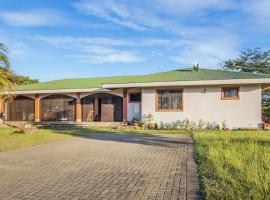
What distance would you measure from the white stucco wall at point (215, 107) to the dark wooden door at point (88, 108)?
6078 millimetres

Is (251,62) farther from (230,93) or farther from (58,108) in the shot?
(58,108)

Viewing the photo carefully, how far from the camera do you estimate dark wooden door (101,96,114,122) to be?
894 inches

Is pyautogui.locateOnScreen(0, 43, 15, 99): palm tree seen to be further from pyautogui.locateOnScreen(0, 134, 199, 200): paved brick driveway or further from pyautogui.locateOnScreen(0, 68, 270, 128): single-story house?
pyautogui.locateOnScreen(0, 68, 270, 128): single-story house

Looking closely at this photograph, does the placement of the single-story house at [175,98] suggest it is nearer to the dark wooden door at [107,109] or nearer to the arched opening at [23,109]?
the dark wooden door at [107,109]

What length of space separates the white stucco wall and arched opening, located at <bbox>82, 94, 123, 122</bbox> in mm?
3783

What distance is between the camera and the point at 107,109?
22859mm

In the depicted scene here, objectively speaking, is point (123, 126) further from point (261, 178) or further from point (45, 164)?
point (261, 178)

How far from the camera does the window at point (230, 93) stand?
58.3 feet

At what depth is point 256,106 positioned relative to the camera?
17.3 m

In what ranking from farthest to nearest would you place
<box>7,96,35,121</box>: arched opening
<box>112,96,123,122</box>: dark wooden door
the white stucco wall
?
<box>7,96,35,121</box>: arched opening, <box>112,96,123,122</box>: dark wooden door, the white stucco wall

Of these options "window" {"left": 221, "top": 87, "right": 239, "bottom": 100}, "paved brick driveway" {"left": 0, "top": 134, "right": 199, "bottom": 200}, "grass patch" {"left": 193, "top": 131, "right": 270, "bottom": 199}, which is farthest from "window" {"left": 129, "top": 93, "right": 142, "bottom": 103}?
"grass patch" {"left": 193, "top": 131, "right": 270, "bottom": 199}

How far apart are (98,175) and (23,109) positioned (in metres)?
21.9

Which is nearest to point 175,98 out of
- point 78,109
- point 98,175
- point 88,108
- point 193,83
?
point 193,83

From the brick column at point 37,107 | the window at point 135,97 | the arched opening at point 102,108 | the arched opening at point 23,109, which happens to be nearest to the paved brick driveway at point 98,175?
the window at point 135,97
